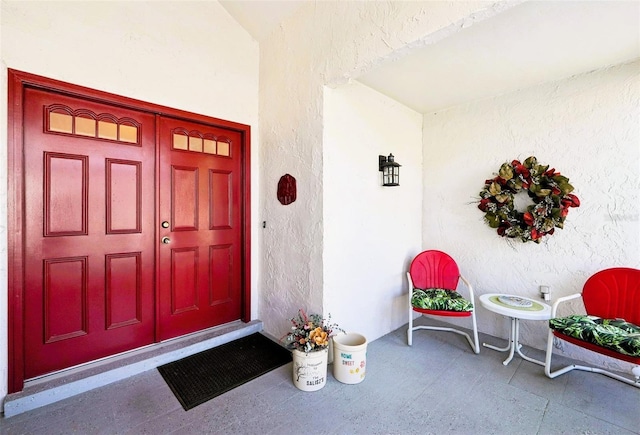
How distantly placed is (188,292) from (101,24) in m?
2.23

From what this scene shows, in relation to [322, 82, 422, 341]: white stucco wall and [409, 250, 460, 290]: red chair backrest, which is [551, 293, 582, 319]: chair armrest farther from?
[322, 82, 422, 341]: white stucco wall

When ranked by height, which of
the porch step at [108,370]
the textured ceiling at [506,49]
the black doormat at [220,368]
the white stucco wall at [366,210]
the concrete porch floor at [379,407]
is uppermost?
the textured ceiling at [506,49]

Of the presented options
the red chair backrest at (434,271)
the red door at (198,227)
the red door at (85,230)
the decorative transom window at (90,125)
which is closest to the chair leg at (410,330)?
the red chair backrest at (434,271)

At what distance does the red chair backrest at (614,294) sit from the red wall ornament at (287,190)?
251 centimetres

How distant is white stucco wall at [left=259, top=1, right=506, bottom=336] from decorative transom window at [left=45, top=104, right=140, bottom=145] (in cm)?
116

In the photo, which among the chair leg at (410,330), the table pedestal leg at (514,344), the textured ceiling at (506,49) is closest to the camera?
the textured ceiling at (506,49)

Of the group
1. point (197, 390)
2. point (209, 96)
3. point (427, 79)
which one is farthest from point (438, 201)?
point (197, 390)

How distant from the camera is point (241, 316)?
301cm

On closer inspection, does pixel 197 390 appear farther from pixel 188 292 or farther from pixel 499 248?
pixel 499 248

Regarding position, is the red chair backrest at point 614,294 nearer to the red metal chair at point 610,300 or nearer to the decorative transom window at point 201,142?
the red metal chair at point 610,300

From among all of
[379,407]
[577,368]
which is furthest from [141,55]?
[577,368]

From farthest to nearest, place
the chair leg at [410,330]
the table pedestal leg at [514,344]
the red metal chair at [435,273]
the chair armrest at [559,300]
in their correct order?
1. the red metal chair at [435,273]
2. the chair leg at [410,330]
3. the table pedestal leg at [514,344]
4. the chair armrest at [559,300]

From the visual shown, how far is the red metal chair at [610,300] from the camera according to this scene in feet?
6.82

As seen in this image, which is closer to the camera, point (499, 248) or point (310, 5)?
point (310, 5)
